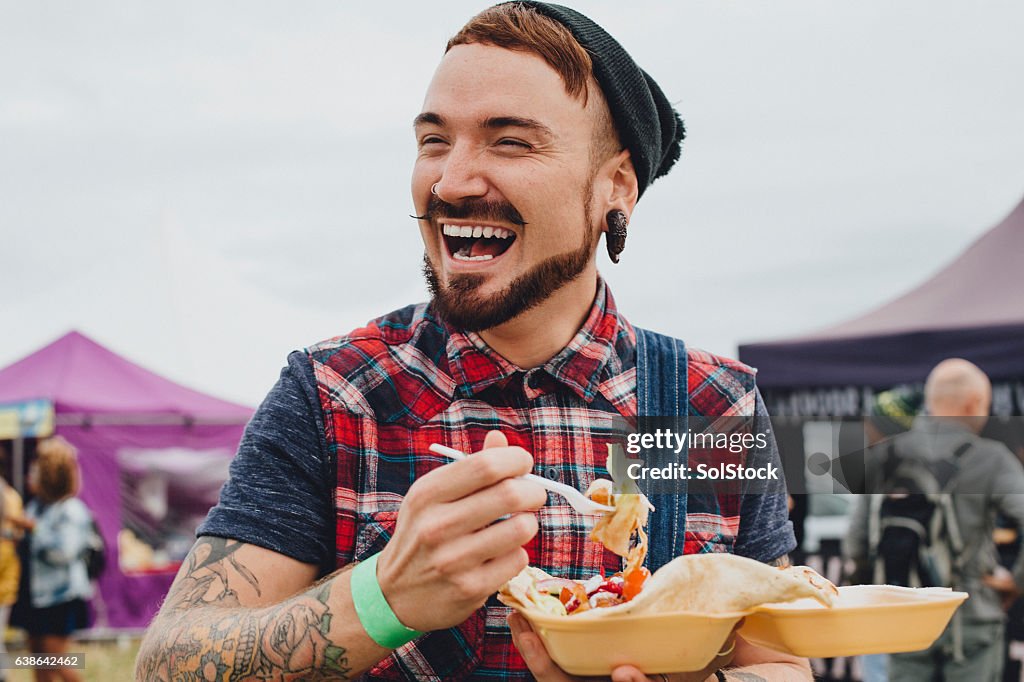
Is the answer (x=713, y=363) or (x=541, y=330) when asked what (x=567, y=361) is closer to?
(x=541, y=330)

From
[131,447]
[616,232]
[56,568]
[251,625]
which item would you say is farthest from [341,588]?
[131,447]

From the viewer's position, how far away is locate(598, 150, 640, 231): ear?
8.32 feet

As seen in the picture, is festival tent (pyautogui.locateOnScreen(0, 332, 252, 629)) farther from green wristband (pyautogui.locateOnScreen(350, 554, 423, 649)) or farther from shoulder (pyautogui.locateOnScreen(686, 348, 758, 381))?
green wristband (pyautogui.locateOnScreen(350, 554, 423, 649))

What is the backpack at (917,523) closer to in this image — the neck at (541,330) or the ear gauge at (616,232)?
the ear gauge at (616,232)

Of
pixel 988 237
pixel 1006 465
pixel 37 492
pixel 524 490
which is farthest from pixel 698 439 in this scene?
pixel 37 492

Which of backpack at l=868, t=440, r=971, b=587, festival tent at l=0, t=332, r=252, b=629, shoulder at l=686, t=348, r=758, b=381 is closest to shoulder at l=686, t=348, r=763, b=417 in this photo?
shoulder at l=686, t=348, r=758, b=381

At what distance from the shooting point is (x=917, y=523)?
592 cm

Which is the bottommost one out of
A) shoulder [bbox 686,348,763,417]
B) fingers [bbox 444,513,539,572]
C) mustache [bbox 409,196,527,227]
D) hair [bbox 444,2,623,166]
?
fingers [bbox 444,513,539,572]

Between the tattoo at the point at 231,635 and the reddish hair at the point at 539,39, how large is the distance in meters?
1.29

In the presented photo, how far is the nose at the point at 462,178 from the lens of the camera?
2.24 m

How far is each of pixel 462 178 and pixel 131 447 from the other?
11.4m

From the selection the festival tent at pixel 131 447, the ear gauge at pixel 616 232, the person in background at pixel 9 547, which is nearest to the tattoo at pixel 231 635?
the ear gauge at pixel 616 232

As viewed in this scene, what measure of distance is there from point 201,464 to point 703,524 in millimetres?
11479

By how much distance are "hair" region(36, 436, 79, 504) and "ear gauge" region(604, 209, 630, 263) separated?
24.5 feet
